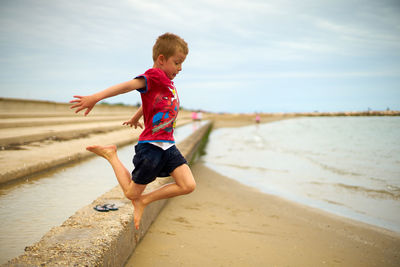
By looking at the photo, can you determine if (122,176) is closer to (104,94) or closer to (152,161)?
(152,161)

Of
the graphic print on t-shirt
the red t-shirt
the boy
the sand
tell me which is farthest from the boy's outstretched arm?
the sand

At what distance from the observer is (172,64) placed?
7.92 feet

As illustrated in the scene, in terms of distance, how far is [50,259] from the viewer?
1955 millimetres

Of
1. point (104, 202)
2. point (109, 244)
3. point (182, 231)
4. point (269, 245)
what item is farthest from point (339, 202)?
point (109, 244)

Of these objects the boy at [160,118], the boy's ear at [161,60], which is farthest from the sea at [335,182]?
the boy's ear at [161,60]

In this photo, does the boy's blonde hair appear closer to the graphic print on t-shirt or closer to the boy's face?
the boy's face

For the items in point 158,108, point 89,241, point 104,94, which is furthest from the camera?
point 158,108

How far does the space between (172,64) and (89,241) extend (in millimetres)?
1466

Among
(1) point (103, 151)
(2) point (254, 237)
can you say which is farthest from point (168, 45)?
(2) point (254, 237)

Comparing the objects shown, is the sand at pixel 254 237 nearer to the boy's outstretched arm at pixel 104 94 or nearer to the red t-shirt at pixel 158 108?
the red t-shirt at pixel 158 108

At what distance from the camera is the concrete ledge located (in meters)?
1.96

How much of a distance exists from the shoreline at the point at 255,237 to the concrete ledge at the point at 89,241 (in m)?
0.25

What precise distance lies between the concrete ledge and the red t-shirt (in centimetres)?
79

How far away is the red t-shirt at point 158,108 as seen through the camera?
7.56 feet
